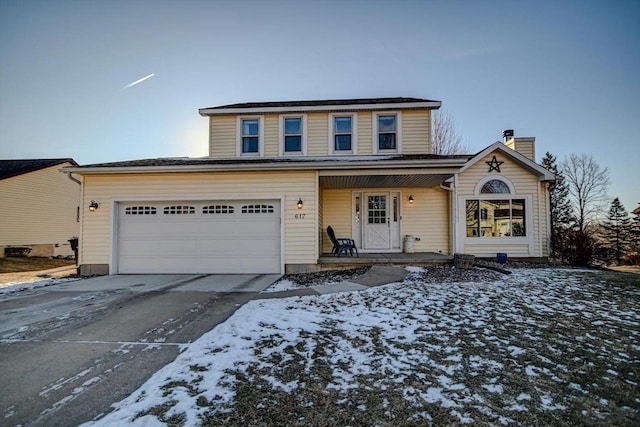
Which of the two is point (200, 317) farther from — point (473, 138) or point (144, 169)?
point (473, 138)

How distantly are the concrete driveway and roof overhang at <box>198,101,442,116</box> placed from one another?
6.51 metres

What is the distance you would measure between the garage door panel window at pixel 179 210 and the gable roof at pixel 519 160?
28.9 ft

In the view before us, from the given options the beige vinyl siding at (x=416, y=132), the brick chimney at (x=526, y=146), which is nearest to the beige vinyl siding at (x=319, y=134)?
the beige vinyl siding at (x=416, y=132)

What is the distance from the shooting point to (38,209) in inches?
592

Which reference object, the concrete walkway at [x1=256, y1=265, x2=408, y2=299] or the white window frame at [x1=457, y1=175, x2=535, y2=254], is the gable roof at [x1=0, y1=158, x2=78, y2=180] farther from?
the white window frame at [x1=457, y1=175, x2=535, y2=254]

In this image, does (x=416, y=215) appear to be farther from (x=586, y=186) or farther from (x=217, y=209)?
(x=586, y=186)

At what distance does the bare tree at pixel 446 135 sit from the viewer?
65.9 ft

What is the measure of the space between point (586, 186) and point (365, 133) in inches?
879

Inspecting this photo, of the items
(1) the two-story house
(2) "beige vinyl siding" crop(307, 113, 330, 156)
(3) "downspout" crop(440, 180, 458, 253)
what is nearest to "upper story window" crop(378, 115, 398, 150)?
(1) the two-story house

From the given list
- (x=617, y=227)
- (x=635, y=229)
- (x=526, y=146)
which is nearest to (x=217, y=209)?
(x=526, y=146)

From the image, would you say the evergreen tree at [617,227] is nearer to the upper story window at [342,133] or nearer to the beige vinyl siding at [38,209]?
the upper story window at [342,133]

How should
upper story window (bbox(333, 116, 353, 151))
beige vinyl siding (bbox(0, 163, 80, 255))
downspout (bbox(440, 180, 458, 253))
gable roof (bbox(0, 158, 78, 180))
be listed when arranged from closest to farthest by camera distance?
downspout (bbox(440, 180, 458, 253)) < upper story window (bbox(333, 116, 353, 151)) < beige vinyl siding (bbox(0, 163, 80, 255)) < gable roof (bbox(0, 158, 78, 180))

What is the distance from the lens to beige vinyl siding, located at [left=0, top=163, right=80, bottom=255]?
44.8 feet

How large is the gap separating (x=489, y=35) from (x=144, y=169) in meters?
11.9
